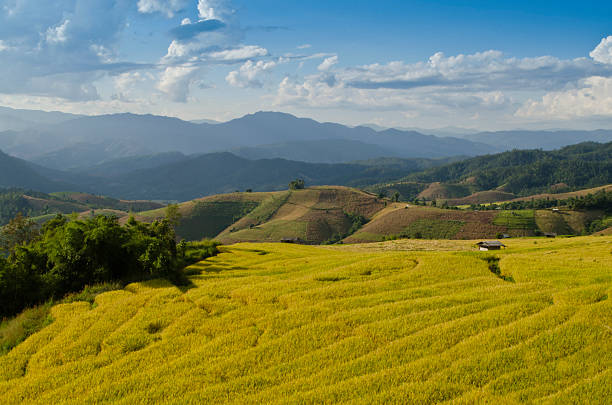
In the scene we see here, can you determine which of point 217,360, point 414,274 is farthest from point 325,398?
point 414,274

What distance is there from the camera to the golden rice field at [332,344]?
42.1 feet

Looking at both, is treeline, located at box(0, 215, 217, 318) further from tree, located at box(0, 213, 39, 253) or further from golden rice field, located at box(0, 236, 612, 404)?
tree, located at box(0, 213, 39, 253)

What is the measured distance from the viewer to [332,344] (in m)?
16.0

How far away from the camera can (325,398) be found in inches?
484

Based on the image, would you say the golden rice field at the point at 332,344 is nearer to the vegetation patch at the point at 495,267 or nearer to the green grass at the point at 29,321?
the green grass at the point at 29,321

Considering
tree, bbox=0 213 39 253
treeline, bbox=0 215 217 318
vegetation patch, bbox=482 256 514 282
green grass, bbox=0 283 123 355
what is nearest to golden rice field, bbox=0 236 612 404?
green grass, bbox=0 283 123 355

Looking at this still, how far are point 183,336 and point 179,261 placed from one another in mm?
17090

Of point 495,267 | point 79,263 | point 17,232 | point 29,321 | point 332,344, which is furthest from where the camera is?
point 17,232

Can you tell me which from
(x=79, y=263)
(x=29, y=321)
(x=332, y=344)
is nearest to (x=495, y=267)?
(x=332, y=344)

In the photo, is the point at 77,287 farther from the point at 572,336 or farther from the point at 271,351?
the point at 572,336

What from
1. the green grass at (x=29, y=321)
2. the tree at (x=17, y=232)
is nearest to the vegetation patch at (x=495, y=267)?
the green grass at (x=29, y=321)

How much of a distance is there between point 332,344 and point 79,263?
21.4 m

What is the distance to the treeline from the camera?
24016mm

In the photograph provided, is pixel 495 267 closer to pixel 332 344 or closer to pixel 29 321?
pixel 332 344
